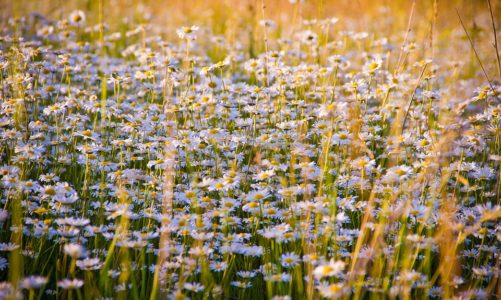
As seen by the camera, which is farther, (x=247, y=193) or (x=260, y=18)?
(x=260, y=18)

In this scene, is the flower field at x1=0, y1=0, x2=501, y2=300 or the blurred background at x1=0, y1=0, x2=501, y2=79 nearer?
the flower field at x1=0, y1=0, x2=501, y2=300

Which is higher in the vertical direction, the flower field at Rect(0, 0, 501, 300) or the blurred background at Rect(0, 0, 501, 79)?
the blurred background at Rect(0, 0, 501, 79)

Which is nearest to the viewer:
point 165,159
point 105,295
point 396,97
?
point 105,295

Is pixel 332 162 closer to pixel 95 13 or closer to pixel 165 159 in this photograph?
pixel 165 159

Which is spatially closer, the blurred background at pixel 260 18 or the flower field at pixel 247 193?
the flower field at pixel 247 193

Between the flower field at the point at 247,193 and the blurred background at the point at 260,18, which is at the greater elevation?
the blurred background at the point at 260,18

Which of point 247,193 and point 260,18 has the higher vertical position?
point 260,18

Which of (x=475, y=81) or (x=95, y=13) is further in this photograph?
(x=95, y=13)

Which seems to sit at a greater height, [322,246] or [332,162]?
[332,162]

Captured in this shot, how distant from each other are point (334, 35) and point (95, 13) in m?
3.87

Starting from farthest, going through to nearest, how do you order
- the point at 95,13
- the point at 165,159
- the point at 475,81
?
1. the point at 95,13
2. the point at 475,81
3. the point at 165,159

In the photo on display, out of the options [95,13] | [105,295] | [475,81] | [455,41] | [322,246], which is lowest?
[105,295]

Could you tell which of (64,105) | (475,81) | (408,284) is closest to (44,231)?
(64,105)

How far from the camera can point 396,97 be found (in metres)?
3.90
